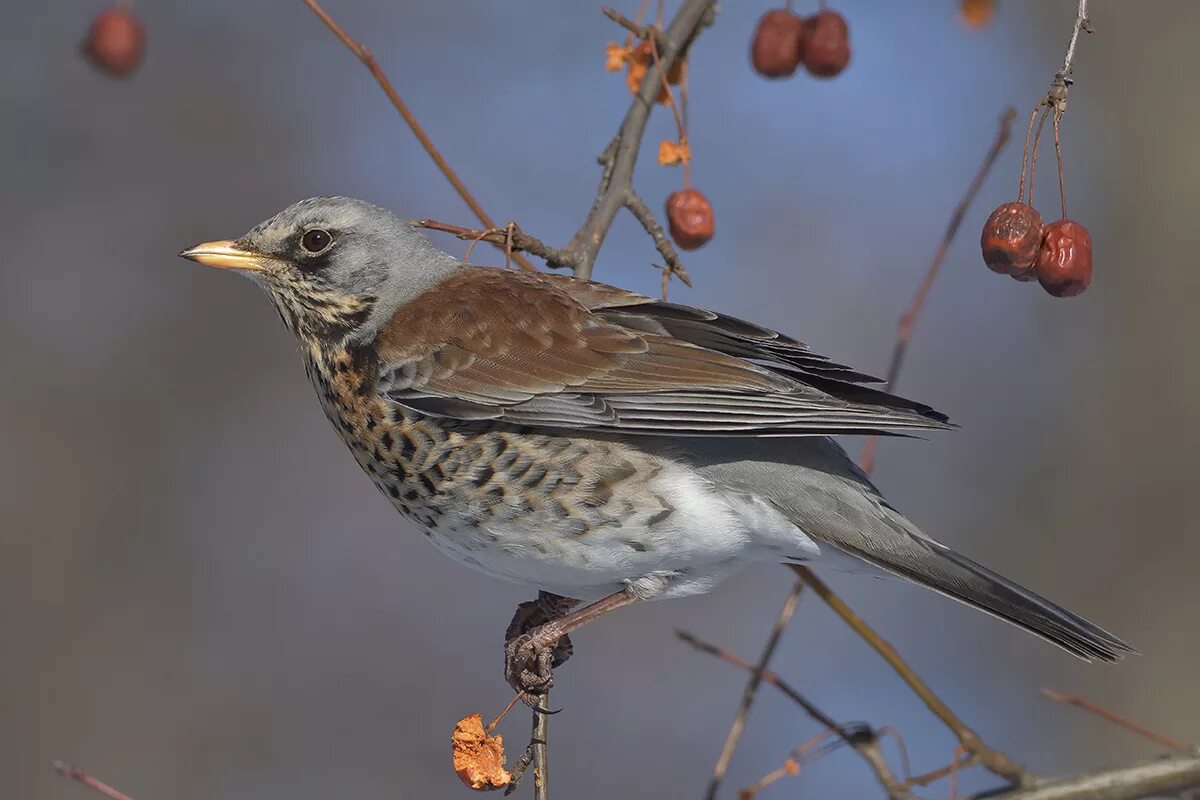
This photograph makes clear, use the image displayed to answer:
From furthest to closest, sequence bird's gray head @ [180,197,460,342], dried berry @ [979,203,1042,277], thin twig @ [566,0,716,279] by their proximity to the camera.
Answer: bird's gray head @ [180,197,460,342] < thin twig @ [566,0,716,279] < dried berry @ [979,203,1042,277]

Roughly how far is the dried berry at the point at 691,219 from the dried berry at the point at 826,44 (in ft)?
1.52

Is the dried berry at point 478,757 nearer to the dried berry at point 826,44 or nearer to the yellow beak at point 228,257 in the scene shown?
the yellow beak at point 228,257

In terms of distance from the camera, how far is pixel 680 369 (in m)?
2.93

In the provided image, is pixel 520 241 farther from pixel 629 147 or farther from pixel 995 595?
pixel 995 595

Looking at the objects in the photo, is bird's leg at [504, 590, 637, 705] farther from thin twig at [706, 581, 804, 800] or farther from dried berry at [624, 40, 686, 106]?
dried berry at [624, 40, 686, 106]

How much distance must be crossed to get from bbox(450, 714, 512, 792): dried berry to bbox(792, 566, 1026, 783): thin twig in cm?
72

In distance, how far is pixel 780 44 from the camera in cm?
333

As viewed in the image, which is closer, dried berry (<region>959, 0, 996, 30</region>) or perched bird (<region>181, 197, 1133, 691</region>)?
perched bird (<region>181, 197, 1133, 691</region>)

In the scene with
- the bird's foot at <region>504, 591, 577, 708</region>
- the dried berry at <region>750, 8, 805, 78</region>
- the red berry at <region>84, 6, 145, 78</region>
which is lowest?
the bird's foot at <region>504, 591, 577, 708</region>

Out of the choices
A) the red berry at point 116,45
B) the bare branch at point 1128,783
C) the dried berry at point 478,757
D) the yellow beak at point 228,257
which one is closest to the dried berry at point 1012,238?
the bare branch at point 1128,783

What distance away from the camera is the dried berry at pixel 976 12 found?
3383 mm

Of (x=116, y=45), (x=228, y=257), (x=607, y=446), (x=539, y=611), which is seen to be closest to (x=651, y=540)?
(x=607, y=446)

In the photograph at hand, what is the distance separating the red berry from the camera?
3.26m

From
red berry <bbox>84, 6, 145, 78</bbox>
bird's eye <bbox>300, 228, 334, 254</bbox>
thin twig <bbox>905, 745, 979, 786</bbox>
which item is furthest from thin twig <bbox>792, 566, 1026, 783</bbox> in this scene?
red berry <bbox>84, 6, 145, 78</bbox>
